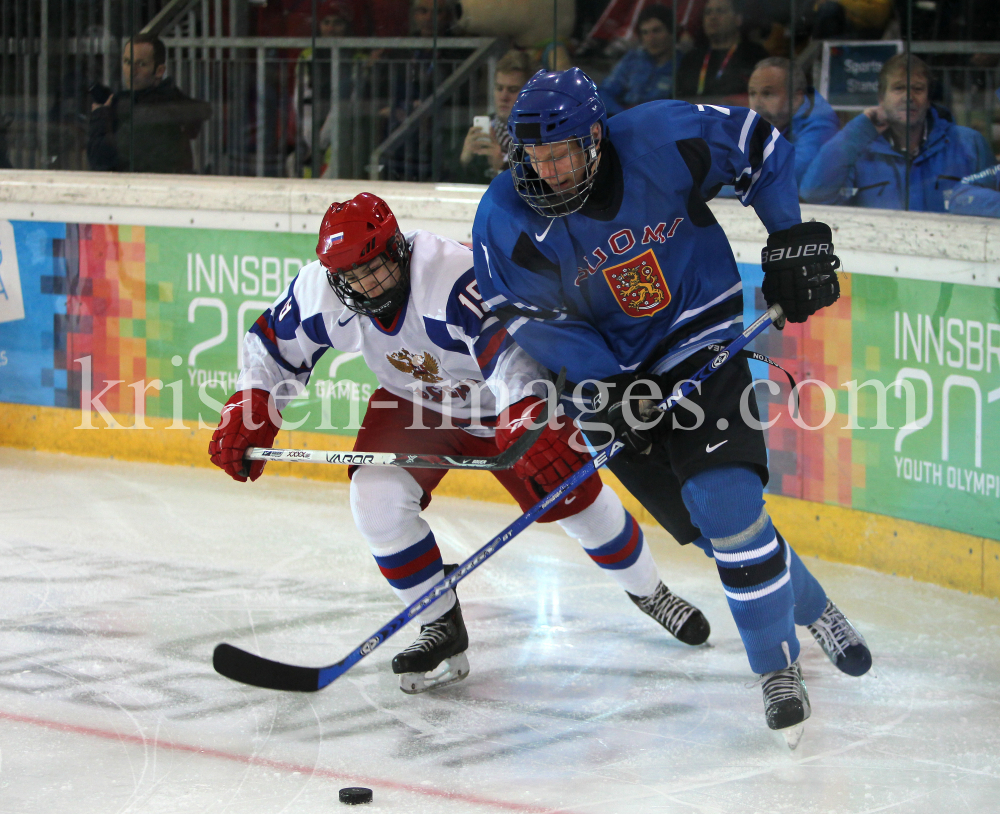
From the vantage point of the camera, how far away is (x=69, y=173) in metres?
4.77

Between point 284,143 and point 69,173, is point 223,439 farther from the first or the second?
point 69,173

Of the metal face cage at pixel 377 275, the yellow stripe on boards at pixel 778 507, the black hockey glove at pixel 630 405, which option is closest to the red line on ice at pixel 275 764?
the black hockey glove at pixel 630 405

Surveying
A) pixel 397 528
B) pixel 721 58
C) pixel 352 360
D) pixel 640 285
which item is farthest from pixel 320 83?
pixel 640 285

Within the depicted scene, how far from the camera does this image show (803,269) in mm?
2289

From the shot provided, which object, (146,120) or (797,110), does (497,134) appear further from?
(146,120)

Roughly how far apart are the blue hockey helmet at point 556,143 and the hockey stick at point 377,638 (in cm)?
45

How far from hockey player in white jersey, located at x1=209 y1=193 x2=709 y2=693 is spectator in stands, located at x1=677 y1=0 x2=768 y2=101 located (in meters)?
1.64

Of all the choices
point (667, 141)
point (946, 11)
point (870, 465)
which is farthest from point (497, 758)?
point (946, 11)

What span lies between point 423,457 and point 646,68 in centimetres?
213

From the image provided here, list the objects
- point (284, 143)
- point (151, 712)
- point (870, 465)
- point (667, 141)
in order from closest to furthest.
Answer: point (667, 141)
point (151, 712)
point (870, 465)
point (284, 143)

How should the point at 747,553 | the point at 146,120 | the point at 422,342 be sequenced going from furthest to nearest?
1. the point at 146,120
2. the point at 422,342
3. the point at 747,553

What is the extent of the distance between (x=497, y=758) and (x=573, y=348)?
2.57 feet

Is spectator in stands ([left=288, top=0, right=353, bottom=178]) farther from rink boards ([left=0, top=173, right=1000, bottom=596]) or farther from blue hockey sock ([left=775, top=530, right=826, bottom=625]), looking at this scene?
blue hockey sock ([left=775, top=530, right=826, bottom=625])

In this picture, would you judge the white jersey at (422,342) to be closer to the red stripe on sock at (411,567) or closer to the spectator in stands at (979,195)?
the red stripe on sock at (411,567)
